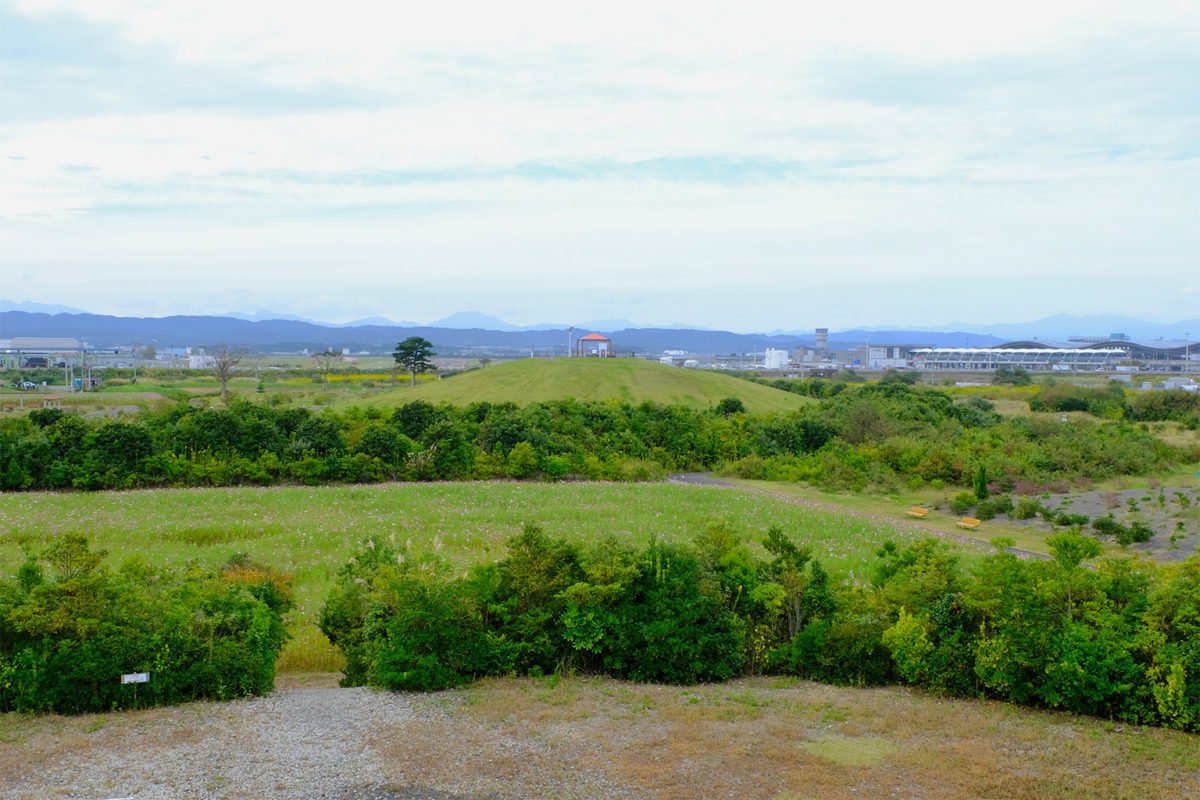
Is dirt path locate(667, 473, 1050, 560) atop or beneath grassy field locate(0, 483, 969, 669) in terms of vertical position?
beneath

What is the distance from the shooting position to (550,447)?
3594cm

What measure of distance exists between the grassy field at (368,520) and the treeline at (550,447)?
199cm

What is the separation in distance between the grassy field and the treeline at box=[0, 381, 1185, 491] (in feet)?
6.53

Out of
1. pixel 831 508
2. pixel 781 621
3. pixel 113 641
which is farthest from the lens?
pixel 831 508

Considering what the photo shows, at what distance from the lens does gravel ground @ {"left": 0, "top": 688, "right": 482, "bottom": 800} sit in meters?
7.69

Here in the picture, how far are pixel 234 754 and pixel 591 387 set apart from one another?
155ft

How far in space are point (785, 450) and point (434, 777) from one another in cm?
3550

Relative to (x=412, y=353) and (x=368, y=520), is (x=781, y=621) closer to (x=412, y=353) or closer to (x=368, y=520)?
(x=368, y=520)

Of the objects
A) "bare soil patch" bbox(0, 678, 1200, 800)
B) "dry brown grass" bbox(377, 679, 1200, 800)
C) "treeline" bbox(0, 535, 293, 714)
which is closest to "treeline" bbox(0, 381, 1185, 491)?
"treeline" bbox(0, 535, 293, 714)

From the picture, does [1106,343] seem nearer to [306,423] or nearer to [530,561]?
[306,423]

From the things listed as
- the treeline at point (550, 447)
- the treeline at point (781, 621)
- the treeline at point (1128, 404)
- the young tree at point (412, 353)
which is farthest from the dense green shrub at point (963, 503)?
the young tree at point (412, 353)

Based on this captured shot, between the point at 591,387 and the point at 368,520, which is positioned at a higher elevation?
the point at 591,387

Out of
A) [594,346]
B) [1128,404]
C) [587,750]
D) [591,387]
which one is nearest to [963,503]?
[587,750]

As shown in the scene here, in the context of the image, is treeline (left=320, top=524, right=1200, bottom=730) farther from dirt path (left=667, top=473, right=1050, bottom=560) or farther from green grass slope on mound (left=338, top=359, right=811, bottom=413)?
green grass slope on mound (left=338, top=359, right=811, bottom=413)
